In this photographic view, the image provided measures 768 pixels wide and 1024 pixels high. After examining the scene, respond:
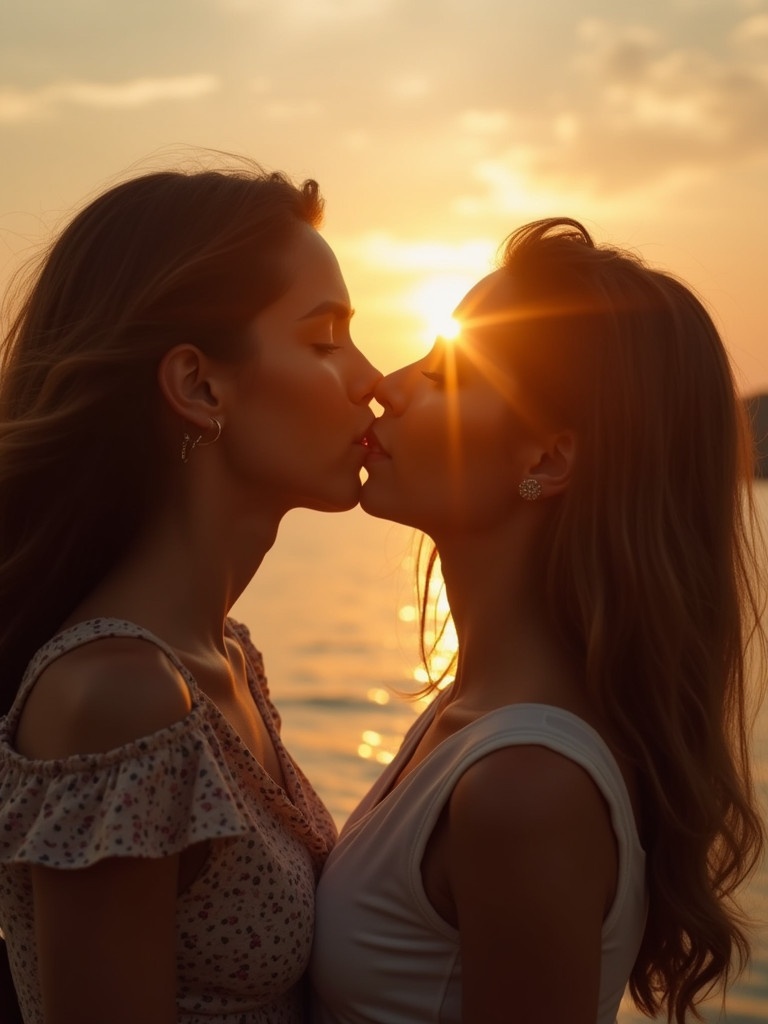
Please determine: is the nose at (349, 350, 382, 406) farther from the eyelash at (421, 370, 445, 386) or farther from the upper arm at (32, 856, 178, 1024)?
the upper arm at (32, 856, 178, 1024)

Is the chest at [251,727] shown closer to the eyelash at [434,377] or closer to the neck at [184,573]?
the neck at [184,573]

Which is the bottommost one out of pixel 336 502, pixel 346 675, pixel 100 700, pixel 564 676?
pixel 346 675

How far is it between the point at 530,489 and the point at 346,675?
14.0m

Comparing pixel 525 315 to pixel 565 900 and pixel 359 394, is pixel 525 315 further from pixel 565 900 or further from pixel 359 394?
pixel 565 900

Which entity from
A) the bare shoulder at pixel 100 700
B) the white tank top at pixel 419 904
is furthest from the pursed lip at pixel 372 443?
the bare shoulder at pixel 100 700

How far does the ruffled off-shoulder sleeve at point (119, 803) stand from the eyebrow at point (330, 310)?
111 centimetres

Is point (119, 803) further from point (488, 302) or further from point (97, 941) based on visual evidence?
point (488, 302)

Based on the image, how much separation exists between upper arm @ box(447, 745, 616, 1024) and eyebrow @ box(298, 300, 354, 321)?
123cm

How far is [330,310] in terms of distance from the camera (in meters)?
3.11

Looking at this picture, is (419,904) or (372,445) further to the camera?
(372,445)

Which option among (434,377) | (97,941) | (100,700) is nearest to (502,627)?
(434,377)

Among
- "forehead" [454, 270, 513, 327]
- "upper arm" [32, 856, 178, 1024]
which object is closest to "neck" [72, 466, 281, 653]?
"upper arm" [32, 856, 178, 1024]

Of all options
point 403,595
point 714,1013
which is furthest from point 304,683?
point 403,595

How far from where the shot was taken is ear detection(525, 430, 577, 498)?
9.40ft
